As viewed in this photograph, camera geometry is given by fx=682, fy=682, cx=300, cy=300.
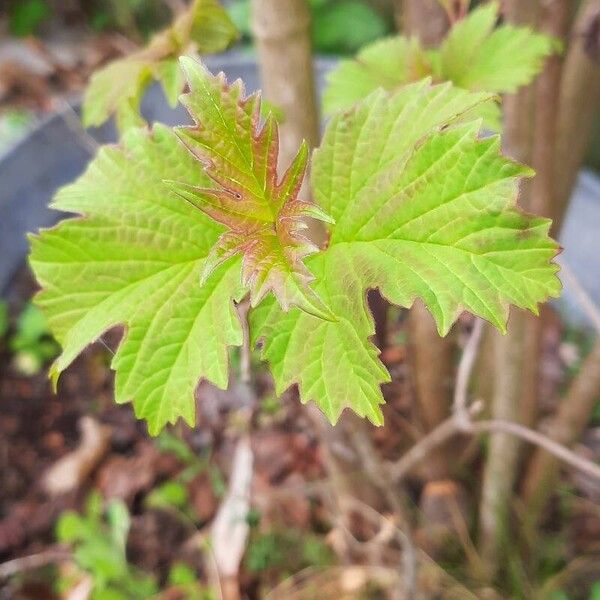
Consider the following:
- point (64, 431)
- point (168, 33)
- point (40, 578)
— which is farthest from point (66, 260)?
point (64, 431)

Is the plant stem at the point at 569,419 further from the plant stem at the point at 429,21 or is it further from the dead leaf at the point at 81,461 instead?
the dead leaf at the point at 81,461

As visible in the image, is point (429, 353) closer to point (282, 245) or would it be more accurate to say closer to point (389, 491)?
point (389, 491)

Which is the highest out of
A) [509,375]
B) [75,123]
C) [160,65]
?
[160,65]

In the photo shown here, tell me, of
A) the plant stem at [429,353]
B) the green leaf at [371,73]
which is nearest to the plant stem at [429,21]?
the plant stem at [429,353]

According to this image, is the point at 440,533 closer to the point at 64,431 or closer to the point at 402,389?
the point at 402,389

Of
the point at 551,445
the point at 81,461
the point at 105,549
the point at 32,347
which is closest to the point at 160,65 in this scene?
the point at 551,445

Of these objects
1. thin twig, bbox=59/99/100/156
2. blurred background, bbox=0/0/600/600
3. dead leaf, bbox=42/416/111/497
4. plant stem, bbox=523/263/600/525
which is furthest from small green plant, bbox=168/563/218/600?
thin twig, bbox=59/99/100/156
